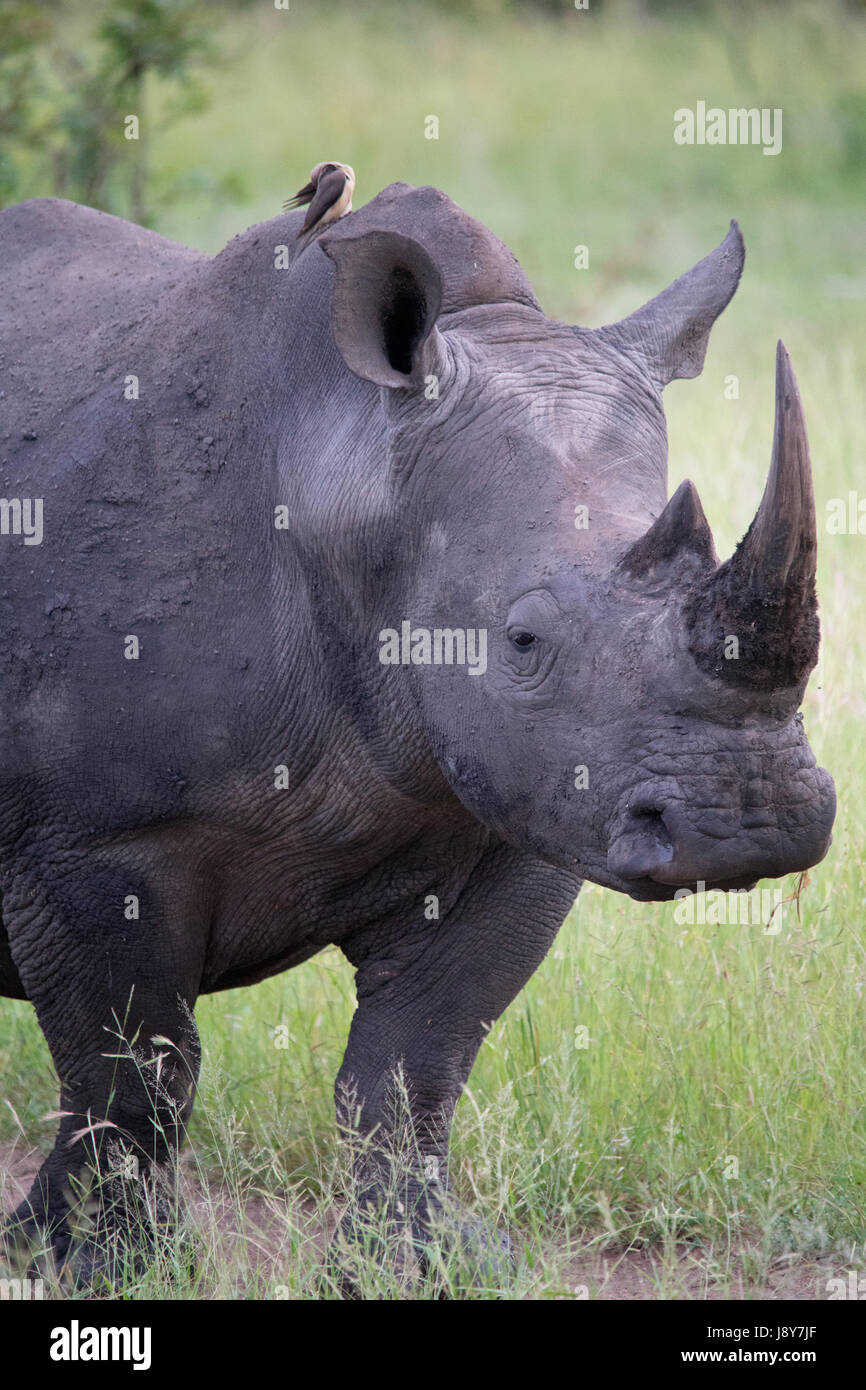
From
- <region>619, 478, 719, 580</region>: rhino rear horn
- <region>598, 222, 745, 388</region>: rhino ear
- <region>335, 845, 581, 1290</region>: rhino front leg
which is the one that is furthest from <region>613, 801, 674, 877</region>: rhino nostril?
<region>598, 222, 745, 388</region>: rhino ear

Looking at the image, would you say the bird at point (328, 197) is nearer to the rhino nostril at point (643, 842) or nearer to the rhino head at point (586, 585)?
the rhino head at point (586, 585)

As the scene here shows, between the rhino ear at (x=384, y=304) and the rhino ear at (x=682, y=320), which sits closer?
the rhino ear at (x=384, y=304)

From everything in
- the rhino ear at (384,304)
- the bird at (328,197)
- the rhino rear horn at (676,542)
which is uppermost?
the bird at (328,197)

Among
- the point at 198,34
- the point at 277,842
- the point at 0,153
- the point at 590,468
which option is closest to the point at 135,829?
the point at 277,842

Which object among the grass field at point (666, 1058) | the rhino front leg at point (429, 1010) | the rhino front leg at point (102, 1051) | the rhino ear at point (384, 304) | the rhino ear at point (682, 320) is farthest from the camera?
the grass field at point (666, 1058)

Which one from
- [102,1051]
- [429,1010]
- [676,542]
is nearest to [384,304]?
[676,542]

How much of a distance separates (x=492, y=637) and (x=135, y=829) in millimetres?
938

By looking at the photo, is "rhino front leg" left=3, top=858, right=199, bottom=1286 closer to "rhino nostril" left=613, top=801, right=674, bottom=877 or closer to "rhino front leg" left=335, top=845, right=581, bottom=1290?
"rhino front leg" left=335, top=845, right=581, bottom=1290

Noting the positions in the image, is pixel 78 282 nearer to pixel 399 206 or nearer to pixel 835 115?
pixel 399 206

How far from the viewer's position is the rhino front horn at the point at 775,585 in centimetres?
305

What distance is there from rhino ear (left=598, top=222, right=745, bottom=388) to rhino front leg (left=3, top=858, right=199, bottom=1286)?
1504 mm

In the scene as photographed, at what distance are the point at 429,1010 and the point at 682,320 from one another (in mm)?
1624

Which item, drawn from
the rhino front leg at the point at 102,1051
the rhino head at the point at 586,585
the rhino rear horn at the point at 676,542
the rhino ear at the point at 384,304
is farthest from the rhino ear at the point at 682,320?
the rhino front leg at the point at 102,1051

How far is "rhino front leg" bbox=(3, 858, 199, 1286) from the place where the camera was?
401 cm
